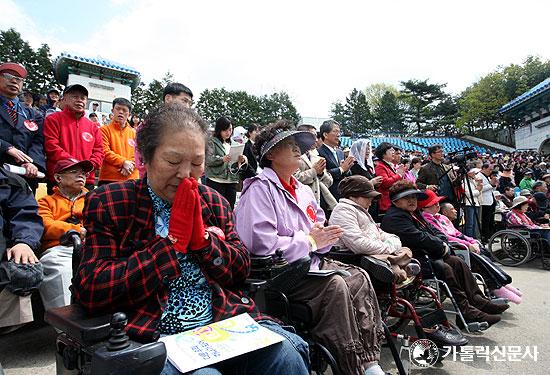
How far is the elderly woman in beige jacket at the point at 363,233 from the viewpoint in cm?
297

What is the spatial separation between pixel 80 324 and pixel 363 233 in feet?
7.56

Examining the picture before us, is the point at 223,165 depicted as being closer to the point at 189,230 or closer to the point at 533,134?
the point at 189,230

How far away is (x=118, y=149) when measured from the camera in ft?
13.8

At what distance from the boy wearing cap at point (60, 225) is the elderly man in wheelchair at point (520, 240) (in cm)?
683

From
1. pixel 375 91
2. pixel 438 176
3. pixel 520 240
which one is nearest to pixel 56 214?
pixel 438 176

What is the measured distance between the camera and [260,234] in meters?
2.23

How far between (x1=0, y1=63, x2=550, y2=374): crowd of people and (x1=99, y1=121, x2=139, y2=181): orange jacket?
2 centimetres

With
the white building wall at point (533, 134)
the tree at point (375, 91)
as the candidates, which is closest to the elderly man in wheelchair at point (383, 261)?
the white building wall at point (533, 134)

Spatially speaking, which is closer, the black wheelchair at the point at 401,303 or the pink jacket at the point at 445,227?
the black wheelchair at the point at 401,303

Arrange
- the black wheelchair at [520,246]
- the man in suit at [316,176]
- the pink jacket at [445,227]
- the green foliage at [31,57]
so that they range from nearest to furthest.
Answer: the man in suit at [316,176] < the pink jacket at [445,227] < the black wheelchair at [520,246] < the green foliage at [31,57]

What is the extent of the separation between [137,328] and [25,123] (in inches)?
114

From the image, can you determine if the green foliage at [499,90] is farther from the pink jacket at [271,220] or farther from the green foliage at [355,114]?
the pink jacket at [271,220]

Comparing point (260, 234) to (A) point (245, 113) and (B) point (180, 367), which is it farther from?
(A) point (245, 113)

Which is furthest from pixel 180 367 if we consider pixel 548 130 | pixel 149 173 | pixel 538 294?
pixel 548 130
